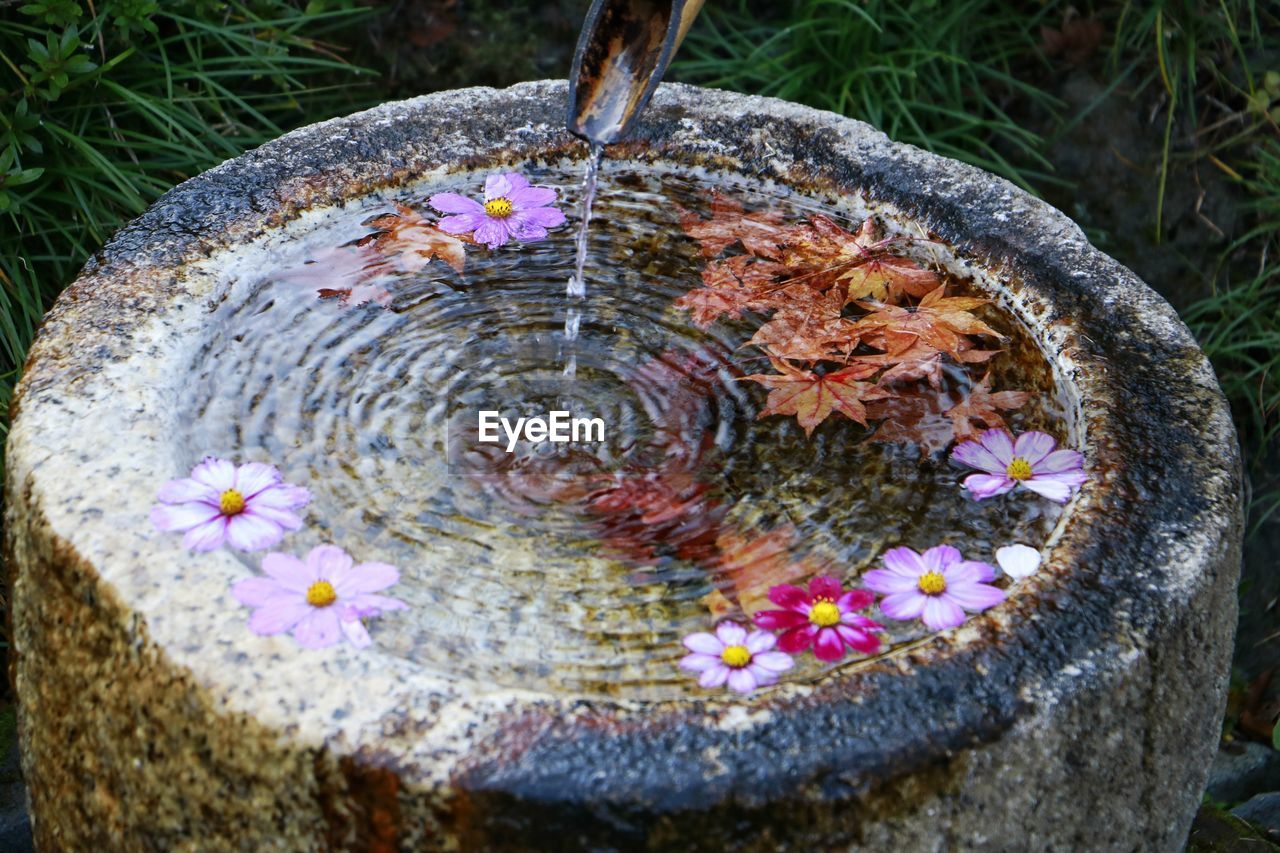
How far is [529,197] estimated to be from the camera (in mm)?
2480

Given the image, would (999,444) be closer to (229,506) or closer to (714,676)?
(714,676)

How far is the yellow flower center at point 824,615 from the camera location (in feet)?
5.44

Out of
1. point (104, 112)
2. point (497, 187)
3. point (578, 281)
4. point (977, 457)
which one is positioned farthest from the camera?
point (104, 112)

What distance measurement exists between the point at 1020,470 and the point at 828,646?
0.44 metres

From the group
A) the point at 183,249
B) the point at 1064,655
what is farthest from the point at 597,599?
the point at 183,249

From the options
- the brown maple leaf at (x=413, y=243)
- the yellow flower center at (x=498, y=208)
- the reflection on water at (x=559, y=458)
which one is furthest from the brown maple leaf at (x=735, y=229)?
the brown maple leaf at (x=413, y=243)

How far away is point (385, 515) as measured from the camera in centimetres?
184

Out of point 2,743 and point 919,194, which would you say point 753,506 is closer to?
point 919,194

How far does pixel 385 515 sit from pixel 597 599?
325mm

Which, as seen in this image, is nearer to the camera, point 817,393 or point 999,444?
point 999,444

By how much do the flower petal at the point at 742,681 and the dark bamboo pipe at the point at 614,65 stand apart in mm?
946

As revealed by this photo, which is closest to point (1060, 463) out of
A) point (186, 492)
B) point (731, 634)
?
point (731, 634)

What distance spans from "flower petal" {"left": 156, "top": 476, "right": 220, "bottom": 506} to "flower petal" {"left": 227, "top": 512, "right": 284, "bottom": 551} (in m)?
0.04

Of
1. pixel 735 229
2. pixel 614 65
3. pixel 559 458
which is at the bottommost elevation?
pixel 559 458
